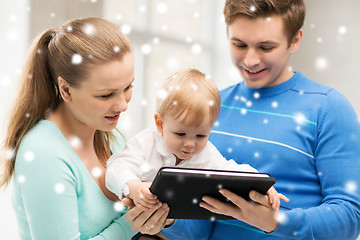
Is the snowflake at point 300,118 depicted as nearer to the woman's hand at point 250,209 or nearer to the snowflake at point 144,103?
the woman's hand at point 250,209

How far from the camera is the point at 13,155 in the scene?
122cm

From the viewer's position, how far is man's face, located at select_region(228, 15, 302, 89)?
1.31 m

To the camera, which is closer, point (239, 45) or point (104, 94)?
point (104, 94)

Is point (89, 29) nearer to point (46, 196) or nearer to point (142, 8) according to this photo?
point (46, 196)

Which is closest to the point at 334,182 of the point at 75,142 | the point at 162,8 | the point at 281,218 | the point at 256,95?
the point at 281,218

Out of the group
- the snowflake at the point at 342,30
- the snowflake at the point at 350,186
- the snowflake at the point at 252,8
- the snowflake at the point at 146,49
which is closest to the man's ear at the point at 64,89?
the snowflake at the point at 252,8

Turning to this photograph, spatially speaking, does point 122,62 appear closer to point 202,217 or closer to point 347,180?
point 202,217

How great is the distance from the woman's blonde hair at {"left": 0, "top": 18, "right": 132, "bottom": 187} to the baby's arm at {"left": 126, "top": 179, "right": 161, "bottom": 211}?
31 centimetres

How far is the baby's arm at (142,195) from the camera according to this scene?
1.10m

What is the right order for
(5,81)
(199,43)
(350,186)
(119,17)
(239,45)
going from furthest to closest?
(199,43) → (119,17) → (5,81) → (239,45) → (350,186)

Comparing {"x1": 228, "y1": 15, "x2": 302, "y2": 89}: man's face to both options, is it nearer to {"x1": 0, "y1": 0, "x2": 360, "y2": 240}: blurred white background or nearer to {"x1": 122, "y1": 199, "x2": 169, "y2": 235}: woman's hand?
{"x1": 122, "y1": 199, "x2": 169, "y2": 235}: woman's hand

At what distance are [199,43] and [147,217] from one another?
2368mm

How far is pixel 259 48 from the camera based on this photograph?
52.7 inches

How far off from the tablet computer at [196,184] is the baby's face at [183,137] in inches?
7.1
